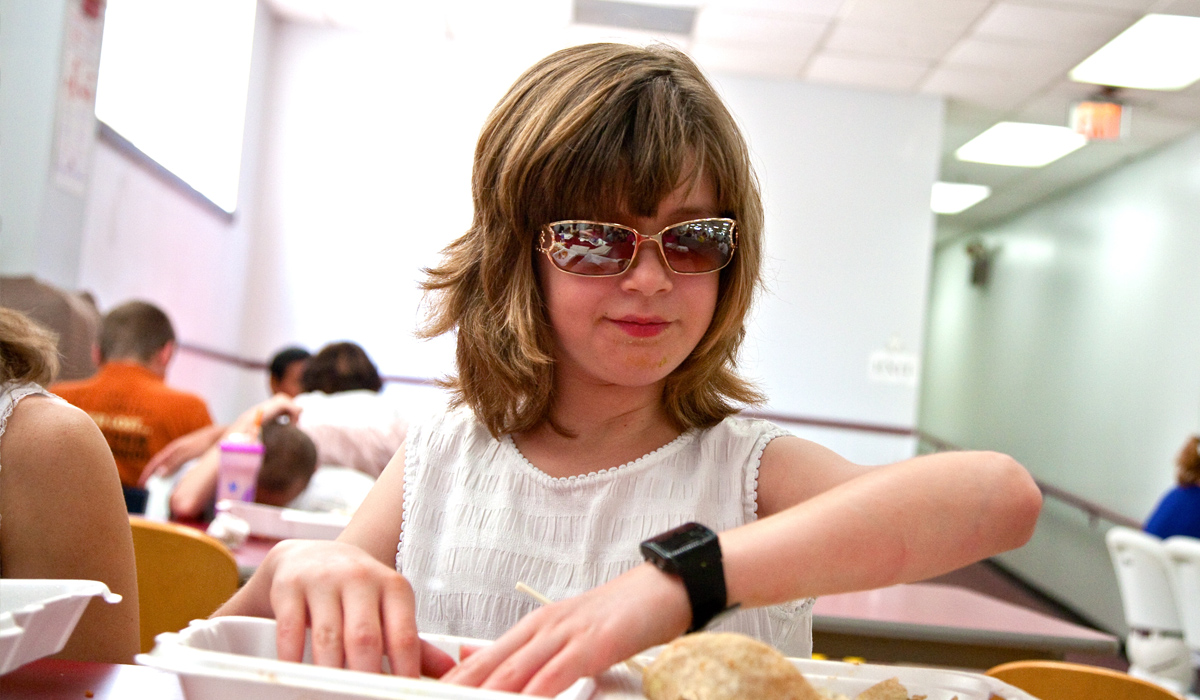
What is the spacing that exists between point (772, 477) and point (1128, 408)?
5.42m

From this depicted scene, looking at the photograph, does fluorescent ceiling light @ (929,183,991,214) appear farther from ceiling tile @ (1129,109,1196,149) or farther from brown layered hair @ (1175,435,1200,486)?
brown layered hair @ (1175,435,1200,486)

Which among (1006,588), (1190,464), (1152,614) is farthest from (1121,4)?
(1006,588)

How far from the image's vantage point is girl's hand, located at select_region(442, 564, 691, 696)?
453mm

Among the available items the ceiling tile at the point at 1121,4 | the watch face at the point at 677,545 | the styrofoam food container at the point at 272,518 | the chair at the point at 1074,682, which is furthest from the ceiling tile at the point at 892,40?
the watch face at the point at 677,545

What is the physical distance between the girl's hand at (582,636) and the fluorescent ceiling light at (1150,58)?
3623mm

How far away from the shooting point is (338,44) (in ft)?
15.9

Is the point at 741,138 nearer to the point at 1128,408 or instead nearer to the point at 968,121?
the point at 968,121

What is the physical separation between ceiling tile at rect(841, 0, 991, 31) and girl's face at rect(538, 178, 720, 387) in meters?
3.57

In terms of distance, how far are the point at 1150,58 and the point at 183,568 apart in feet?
14.1

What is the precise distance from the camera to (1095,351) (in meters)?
5.96

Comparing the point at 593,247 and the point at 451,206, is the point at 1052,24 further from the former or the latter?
the point at 593,247

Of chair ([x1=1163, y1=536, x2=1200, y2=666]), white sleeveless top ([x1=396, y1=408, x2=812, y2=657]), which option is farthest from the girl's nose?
chair ([x1=1163, y1=536, x2=1200, y2=666])

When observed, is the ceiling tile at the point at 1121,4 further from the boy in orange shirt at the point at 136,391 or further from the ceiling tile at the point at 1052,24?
the boy in orange shirt at the point at 136,391

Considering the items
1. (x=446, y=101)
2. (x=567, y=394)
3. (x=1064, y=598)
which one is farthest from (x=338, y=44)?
(x=1064, y=598)
